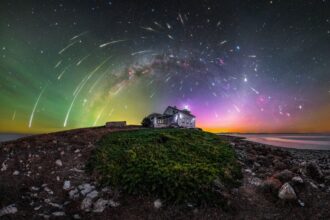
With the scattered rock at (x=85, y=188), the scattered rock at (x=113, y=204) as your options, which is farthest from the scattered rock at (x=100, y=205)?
the scattered rock at (x=85, y=188)

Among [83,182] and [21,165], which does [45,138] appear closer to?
[21,165]

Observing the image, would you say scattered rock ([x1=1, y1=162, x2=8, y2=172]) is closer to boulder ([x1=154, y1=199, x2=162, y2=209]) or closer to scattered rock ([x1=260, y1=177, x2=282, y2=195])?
boulder ([x1=154, y1=199, x2=162, y2=209])

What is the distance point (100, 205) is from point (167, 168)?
10.2ft

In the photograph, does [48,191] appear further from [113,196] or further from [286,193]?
[286,193]

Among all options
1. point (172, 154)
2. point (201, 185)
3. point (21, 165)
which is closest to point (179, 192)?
point (201, 185)

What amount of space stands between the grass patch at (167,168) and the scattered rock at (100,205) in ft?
3.10

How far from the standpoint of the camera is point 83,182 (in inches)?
389

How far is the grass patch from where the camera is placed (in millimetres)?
8429

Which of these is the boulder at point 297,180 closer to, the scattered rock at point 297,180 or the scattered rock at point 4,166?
the scattered rock at point 297,180

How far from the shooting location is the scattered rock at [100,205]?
304 inches

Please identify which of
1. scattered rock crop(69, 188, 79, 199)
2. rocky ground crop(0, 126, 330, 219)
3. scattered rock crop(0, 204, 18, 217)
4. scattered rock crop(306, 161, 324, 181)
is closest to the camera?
scattered rock crop(0, 204, 18, 217)

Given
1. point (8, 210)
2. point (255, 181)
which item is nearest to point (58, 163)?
point (8, 210)

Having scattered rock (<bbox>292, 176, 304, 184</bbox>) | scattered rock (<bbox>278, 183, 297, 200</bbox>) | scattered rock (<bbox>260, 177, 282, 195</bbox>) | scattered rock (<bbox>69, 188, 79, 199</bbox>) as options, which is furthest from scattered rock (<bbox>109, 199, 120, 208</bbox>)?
scattered rock (<bbox>292, 176, 304, 184</bbox>)

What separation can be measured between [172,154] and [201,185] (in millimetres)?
3747
